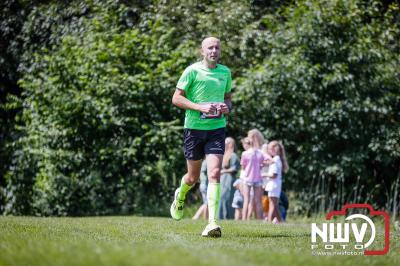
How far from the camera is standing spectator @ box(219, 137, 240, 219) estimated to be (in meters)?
14.2

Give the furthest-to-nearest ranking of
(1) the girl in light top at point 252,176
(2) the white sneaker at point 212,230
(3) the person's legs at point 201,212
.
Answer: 1. (3) the person's legs at point 201,212
2. (1) the girl in light top at point 252,176
3. (2) the white sneaker at point 212,230

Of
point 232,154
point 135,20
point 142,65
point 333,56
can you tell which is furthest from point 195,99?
point 135,20

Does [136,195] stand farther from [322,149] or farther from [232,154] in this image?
[322,149]

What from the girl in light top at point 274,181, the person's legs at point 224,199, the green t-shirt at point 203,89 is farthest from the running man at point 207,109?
the person's legs at point 224,199

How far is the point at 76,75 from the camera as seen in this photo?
16.0 metres

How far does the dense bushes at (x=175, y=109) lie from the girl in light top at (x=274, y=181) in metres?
2.95

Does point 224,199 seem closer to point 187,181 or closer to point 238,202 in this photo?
point 238,202

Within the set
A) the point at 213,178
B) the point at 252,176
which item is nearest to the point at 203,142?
the point at 213,178

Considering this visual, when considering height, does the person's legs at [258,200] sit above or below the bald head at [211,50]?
below

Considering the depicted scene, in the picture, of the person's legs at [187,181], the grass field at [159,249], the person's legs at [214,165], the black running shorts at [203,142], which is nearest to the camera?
the grass field at [159,249]

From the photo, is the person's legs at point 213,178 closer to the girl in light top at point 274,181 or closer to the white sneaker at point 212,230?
the white sneaker at point 212,230

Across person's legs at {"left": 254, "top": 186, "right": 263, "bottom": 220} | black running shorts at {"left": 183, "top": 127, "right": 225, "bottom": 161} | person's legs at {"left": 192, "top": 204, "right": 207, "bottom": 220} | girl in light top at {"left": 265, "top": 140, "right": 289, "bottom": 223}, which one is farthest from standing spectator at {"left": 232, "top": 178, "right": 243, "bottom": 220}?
black running shorts at {"left": 183, "top": 127, "right": 225, "bottom": 161}

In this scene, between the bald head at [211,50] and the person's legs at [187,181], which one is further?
the person's legs at [187,181]

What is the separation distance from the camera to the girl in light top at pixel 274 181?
12305 millimetres
